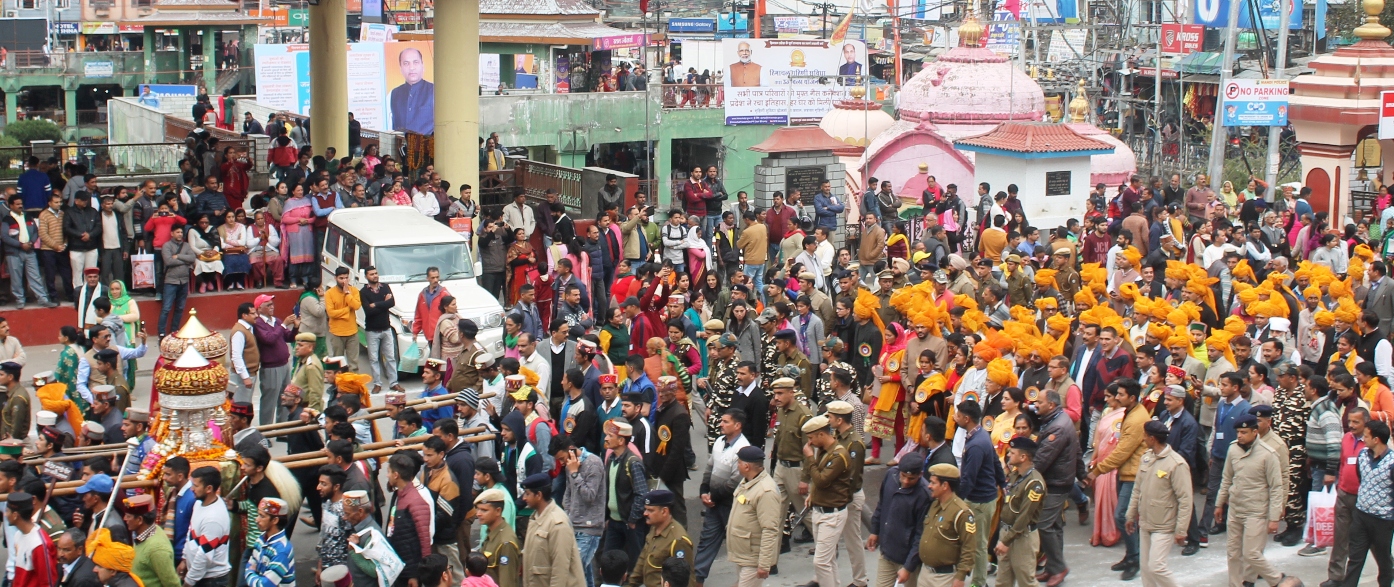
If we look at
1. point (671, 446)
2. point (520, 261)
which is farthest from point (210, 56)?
point (671, 446)

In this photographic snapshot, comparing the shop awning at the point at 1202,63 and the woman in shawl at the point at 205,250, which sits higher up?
the shop awning at the point at 1202,63

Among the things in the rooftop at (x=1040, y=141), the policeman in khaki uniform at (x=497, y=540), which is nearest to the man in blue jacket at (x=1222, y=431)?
the policeman in khaki uniform at (x=497, y=540)

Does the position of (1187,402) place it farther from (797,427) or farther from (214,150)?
(214,150)

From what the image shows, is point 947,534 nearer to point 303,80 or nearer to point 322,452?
point 322,452

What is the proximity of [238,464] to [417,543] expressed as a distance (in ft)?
4.08

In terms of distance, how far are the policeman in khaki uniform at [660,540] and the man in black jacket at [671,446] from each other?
1216 millimetres

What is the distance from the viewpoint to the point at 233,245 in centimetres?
1858

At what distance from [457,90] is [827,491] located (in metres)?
12.5

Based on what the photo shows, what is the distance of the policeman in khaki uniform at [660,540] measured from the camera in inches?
374

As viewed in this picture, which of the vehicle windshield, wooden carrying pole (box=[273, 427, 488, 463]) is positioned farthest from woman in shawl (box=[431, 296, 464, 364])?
wooden carrying pole (box=[273, 427, 488, 463])

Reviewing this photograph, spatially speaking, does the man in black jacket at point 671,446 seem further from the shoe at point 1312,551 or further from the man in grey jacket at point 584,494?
the shoe at point 1312,551

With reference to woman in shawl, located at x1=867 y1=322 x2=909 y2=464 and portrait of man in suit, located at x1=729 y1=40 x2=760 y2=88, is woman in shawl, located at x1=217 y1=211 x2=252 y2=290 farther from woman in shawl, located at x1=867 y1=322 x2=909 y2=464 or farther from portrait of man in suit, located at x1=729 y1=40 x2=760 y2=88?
portrait of man in suit, located at x1=729 y1=40 x2=760 y2=88

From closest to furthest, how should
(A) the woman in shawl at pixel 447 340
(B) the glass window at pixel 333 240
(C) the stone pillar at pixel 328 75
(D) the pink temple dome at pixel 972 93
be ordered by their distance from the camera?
(A) the woman in shawl at pixel 447 340, (B) the glass window at pixel 333 240, (C) the stone pillar at pixel 328 75, (D) the pink temple dome at pixel 972 93

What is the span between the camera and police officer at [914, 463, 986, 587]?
941 centimetres
